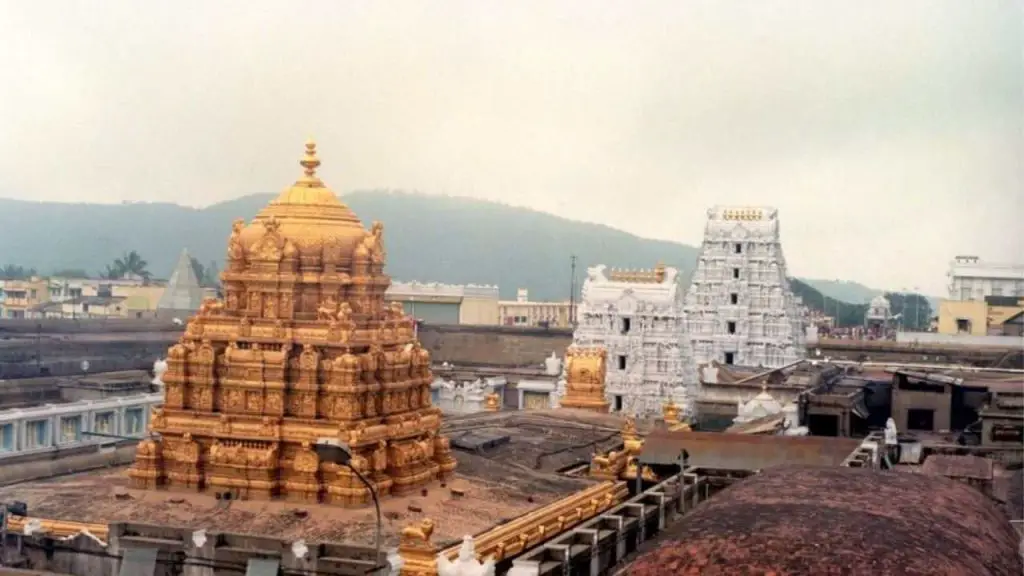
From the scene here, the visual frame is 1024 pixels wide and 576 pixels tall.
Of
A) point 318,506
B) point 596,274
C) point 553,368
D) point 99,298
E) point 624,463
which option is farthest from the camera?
point 99,298

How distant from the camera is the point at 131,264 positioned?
88.5m

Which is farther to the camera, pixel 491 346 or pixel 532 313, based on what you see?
pixel 532 313

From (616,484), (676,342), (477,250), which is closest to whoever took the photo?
(616,484)

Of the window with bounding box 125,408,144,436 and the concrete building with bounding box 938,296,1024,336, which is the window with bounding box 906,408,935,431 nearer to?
the window with bounding box 125,408,144,436

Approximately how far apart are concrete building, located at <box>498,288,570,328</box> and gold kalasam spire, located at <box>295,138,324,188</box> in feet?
258

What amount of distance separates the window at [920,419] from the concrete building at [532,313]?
207 ft

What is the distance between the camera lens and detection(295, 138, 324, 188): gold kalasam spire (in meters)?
20.3

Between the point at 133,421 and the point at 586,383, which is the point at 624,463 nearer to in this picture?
the point at 586,383

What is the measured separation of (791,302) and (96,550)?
1638 inches

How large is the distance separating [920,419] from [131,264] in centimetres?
6285

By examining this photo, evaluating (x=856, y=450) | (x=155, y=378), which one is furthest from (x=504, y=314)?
(x=856, y=450)

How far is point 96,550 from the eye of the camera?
16953mm

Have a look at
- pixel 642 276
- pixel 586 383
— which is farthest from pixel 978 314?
pixel 586 383

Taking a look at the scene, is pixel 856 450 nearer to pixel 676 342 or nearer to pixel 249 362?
pixel 249 362
